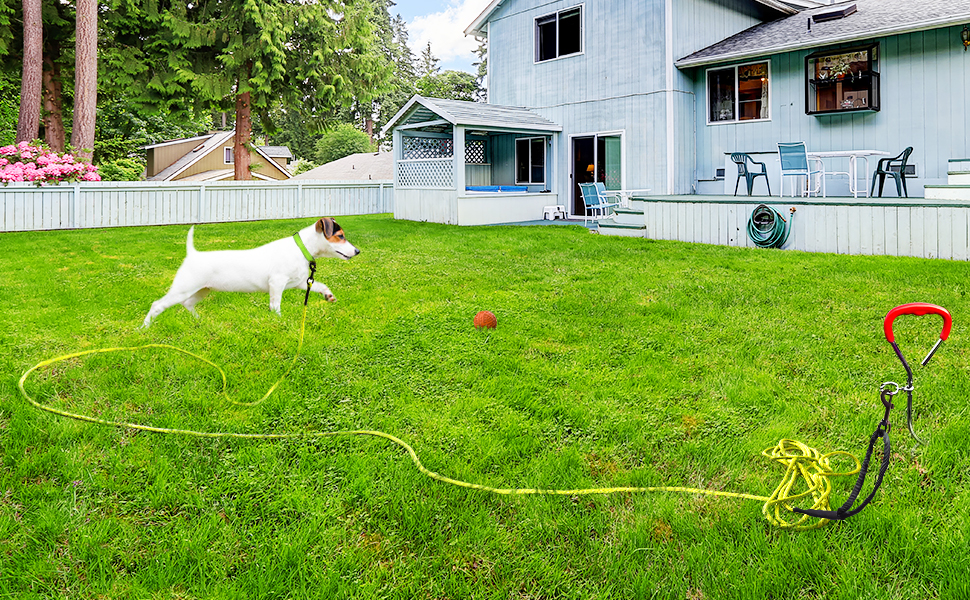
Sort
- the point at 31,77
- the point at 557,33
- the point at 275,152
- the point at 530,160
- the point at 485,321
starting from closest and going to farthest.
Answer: the point at 485,321
the point at 31,77
the point at 557,33
the point at 530,160
the point at 275,152

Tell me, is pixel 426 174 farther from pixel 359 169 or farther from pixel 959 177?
pixel 359 169

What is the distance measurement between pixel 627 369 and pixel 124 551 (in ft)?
8.53

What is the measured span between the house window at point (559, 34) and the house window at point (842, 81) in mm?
5029

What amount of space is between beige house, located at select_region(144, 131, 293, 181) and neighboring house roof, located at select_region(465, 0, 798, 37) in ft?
68.7

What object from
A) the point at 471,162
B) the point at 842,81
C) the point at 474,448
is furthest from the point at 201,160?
the point at 474,448

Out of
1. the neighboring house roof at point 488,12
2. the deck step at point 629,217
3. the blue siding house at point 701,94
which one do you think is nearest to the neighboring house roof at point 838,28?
the blue siding house at point 701,94

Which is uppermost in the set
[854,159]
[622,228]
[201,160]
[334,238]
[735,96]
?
[201,160]

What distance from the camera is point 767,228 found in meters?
9.55

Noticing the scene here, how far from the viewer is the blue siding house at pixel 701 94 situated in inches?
456

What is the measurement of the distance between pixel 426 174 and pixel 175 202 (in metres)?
5.95

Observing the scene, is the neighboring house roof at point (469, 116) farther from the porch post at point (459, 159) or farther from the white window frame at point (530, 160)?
the white window frame at point (530, 160)

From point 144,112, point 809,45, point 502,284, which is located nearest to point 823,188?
point 809,45

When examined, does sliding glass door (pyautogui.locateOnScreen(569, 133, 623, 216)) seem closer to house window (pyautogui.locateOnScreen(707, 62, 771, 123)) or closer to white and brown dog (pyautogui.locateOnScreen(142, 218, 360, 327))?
house window (pyautogui.locateOnScreen(707, 62, 771, 123))

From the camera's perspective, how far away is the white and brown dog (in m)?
4.14
